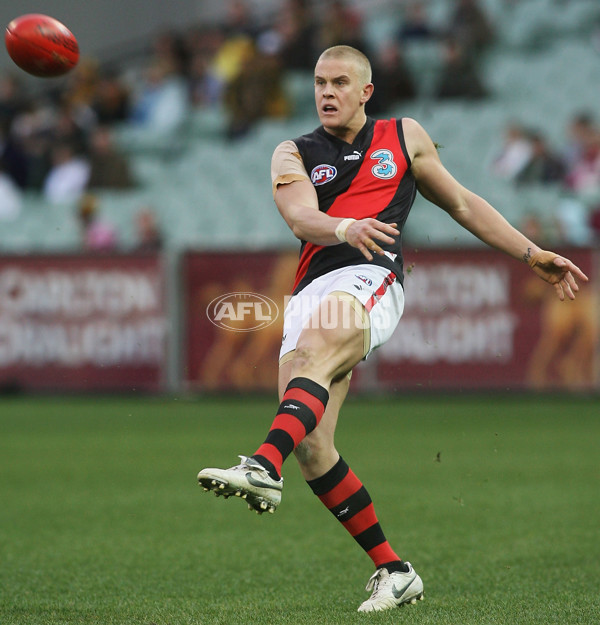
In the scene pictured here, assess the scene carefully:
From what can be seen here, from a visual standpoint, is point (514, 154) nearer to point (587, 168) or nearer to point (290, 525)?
point (587, 168)

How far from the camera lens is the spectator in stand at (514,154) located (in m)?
17.4

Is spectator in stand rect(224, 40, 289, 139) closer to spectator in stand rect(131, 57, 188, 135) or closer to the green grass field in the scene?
spectator in stand rect(131, 57, 188, 135)

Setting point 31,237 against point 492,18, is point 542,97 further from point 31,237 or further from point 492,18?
point 31,237

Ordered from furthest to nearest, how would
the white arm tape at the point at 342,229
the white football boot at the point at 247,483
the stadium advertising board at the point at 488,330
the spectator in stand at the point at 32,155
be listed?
the spectator in stand at the point at 32,155
the stadium advertising board at the point at 488,330
the white arm tape at the point at 342,229
the white football boot at the point at 247,483

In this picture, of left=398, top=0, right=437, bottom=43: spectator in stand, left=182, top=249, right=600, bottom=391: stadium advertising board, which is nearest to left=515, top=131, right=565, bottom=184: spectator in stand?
left=182, top=249, right=600, bottom=391: stadium advertising board

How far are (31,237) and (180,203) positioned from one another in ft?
8.20

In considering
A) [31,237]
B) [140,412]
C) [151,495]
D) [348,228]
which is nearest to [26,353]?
[140,412]

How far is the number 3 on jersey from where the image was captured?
525 centimetres

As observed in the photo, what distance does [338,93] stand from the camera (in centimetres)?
520

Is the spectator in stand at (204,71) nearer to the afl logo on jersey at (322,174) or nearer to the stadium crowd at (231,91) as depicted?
the stadium crowd at (231,91)

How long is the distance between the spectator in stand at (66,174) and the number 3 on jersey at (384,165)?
14934 millimetres

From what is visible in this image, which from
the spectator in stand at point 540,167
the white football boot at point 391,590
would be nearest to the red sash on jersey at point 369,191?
the white football boot at point 391,590

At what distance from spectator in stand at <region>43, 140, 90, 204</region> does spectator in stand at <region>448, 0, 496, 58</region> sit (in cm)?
647

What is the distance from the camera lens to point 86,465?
10070mm
